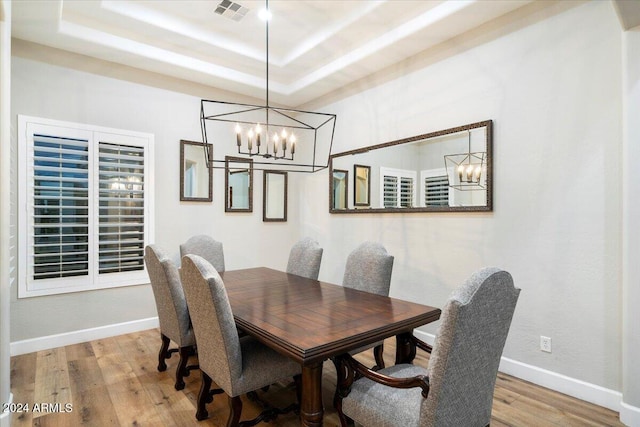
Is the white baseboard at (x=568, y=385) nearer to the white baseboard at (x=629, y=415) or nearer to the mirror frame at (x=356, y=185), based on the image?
the white baseboard at (x=629, y=415)

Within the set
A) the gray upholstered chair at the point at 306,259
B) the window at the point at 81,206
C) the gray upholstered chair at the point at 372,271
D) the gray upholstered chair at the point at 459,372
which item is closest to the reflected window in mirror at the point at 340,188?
the gray upholstered chair at the point at 306,259

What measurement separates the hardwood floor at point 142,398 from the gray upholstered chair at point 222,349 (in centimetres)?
45

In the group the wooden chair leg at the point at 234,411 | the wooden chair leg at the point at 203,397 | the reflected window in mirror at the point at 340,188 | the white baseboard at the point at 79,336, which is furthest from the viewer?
the reflected window in mirror at the point at 340,188

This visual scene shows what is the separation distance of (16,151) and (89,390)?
222 centimetres

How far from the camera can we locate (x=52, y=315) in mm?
3295

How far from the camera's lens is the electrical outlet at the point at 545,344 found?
2.54m

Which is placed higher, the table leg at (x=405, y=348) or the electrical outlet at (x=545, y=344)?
the table leg at (x=405, y=348)

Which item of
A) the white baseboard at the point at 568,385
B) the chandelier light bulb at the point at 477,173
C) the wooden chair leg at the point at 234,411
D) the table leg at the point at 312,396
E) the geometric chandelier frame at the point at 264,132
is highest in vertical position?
the geometric chandelier frame at the point at 264,132

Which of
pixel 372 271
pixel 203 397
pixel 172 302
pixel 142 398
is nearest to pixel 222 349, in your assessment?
pixel 203 397

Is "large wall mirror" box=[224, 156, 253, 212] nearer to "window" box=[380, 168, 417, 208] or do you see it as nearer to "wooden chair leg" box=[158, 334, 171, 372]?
"window" box=[380, 168, 417, 208]

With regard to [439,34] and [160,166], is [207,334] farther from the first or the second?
[439,34]

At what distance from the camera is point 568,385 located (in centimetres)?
243

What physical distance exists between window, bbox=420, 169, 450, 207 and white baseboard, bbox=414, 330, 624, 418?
1.45 metres

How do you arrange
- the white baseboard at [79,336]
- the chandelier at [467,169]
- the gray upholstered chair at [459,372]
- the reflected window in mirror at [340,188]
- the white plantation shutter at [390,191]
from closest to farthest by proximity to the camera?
1. the gray upholstered chair at [459,372]
2. the chandelier at [467,169]
3. the white baseboard at [79,336]
4. the white plantation shutter at [390,191]
5. the reflected window in mirror at [340,188]
